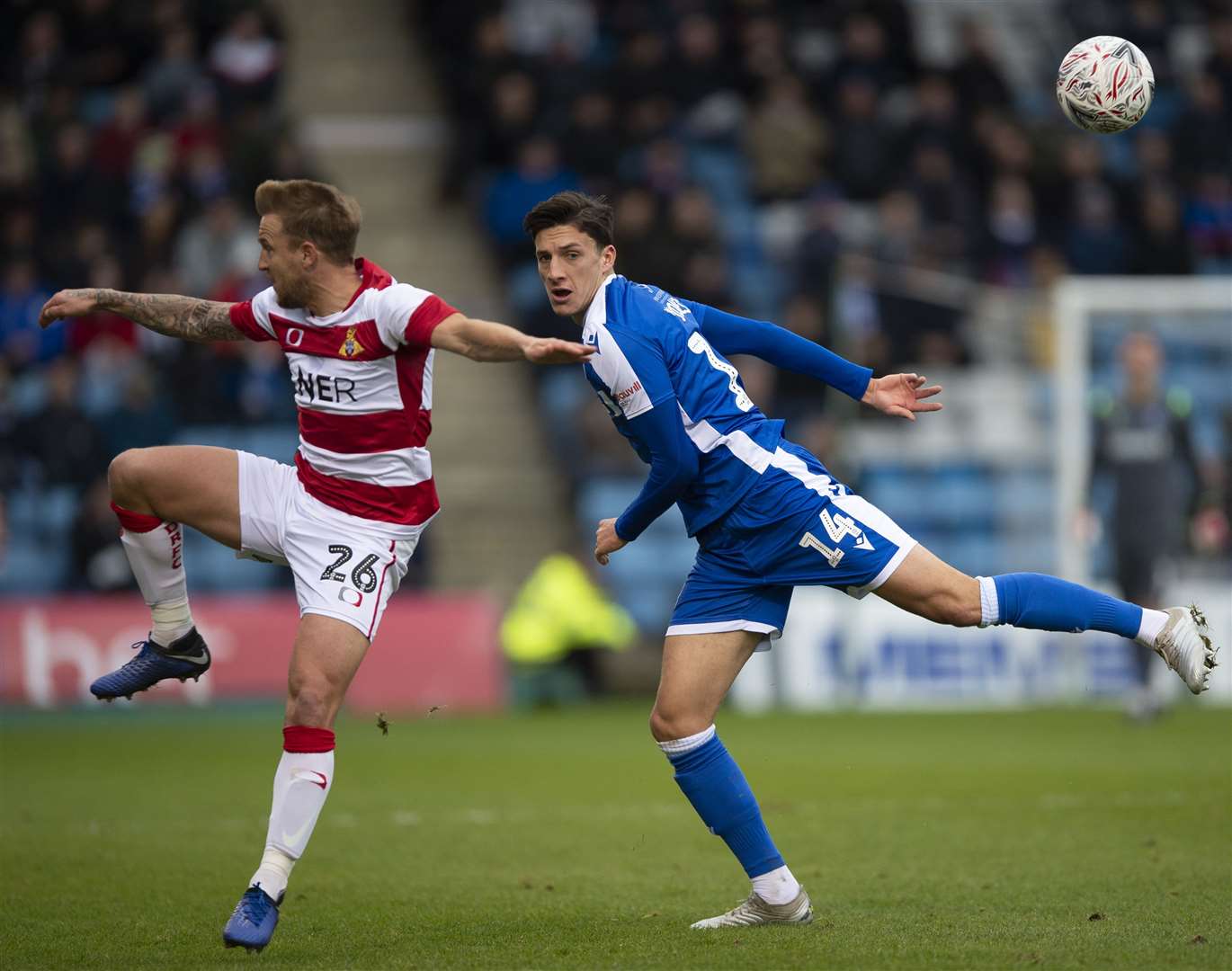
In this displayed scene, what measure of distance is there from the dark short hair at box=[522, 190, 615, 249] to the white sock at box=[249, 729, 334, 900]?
1916mm

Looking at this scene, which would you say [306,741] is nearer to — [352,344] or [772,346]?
[352,344]

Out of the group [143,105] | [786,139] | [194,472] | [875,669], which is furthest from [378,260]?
[194,472]

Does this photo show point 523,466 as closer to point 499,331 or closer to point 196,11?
point 196,11

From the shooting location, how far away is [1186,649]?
6543 mm

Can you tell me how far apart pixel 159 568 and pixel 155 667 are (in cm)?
38

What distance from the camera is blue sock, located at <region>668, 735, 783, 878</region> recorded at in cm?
641

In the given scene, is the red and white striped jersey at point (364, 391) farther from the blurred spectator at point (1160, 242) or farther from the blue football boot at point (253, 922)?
the blurred spectator at point (1160, 242)

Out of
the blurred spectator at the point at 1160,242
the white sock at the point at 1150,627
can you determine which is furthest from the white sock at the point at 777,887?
the blurred spectator at the point at 1160,242

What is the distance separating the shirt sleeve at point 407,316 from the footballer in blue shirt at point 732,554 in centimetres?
41

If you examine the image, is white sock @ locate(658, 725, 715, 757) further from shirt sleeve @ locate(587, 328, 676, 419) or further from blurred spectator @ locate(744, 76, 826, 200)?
blurred spectator @ locate(744, 76, 826, 200)

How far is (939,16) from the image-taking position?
24141 millimetres

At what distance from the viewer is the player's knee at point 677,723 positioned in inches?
251

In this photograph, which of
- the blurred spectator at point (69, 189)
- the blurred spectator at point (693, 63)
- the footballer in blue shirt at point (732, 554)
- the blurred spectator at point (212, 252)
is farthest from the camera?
the blurred spectator at point (693, 63)

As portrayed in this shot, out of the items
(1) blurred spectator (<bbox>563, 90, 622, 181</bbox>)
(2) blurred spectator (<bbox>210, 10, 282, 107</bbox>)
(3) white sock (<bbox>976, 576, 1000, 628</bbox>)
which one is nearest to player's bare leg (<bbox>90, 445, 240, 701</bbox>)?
(3) white sock (<bbox>976, 576, 1000, 628</bbox>)
